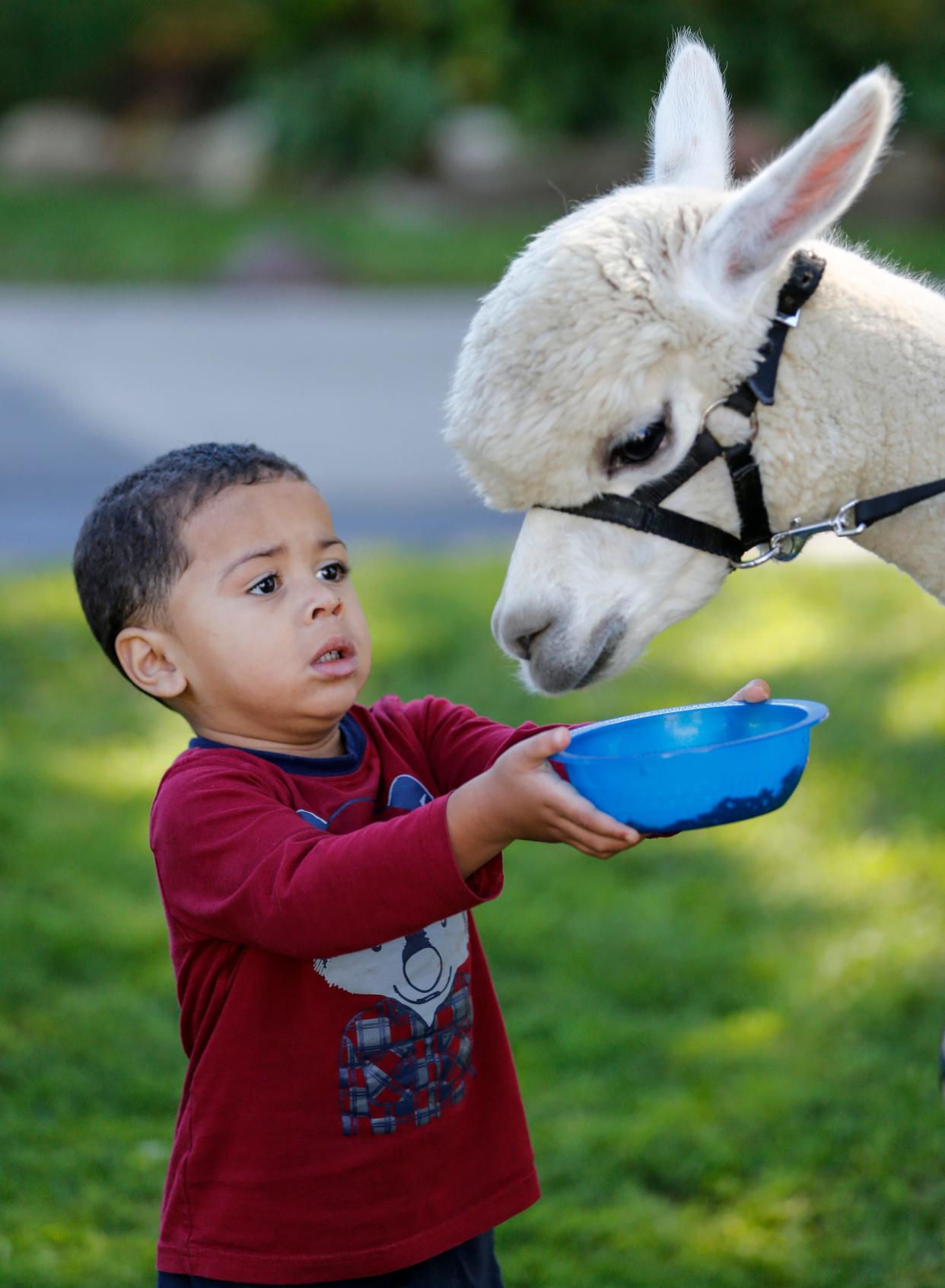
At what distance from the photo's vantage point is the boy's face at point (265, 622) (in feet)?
6.05

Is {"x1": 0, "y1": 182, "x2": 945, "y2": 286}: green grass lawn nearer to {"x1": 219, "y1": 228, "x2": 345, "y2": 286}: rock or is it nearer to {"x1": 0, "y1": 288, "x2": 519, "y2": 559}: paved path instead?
{"x1": 219, "y1": 228, "x2": 345, "y2": 286}: rock

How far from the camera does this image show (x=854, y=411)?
1979mm

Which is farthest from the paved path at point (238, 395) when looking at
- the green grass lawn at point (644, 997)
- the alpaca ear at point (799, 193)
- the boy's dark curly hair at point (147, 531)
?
the alpaca ear at point (799, 193)

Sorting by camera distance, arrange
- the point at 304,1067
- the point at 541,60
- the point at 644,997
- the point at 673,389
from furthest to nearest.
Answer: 1. the point at 541,60
2. the point at 644,997
3. the point at 673,389
4. the point at 304,1067

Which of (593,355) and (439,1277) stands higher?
(593,355)

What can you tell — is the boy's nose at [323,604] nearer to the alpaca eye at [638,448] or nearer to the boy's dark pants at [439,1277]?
the alpaca eye at [638,448]

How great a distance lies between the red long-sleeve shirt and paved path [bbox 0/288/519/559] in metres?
4.76

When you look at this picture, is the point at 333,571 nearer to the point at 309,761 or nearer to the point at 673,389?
the point at 309,761

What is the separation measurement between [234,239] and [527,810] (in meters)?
12.7

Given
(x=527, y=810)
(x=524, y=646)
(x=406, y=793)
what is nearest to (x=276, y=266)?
(x=524, y=646)

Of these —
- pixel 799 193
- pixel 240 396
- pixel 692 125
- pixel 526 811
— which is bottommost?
pixel 526 811

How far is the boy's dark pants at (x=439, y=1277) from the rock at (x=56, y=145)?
56.0 ft

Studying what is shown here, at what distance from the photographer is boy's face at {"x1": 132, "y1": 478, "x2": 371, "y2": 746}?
1.84 meters

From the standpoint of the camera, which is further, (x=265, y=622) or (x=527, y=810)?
(x=265, y=622)
